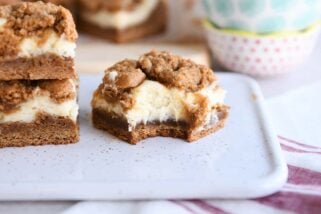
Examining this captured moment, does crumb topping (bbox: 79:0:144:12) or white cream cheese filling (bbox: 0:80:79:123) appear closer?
white cream cheese filling (bbox: 0:80:79:123)

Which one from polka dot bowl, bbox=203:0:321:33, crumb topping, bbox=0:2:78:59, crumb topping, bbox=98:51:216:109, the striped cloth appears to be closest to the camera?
the striped cloth

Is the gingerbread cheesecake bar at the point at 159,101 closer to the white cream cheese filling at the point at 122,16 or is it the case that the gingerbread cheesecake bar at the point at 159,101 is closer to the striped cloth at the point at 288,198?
the striped cloth at the point at 288,198

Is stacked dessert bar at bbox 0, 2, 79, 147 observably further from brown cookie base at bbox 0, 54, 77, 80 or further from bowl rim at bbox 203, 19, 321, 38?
bowl rim at bbox 203, 19, 321, 38

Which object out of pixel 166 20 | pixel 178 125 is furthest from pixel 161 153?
pixel 166 20

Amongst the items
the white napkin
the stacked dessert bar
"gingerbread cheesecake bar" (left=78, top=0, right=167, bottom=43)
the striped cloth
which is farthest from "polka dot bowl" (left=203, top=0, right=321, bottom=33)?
the stacked dessert bar

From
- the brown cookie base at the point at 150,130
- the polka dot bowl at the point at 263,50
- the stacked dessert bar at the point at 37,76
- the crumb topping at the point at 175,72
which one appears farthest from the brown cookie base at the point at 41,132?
the polka dot bowl at the point at 263,50
